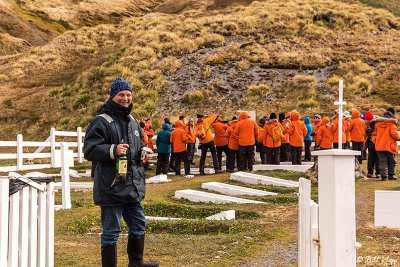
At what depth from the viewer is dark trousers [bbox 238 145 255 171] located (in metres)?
21.0

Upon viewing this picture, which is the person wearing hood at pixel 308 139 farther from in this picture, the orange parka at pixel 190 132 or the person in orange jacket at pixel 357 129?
the orange parka at pixel 190 132

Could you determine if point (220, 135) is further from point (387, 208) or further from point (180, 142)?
point (387, 208)

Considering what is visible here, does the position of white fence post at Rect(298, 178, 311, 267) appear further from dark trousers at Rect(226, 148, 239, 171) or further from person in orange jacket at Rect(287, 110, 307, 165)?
dark trousers at Rect(226, 148, 239, 171)

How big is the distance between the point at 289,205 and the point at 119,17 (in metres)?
73.1

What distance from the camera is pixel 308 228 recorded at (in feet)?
17.4

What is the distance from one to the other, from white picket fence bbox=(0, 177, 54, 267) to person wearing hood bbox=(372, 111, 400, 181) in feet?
40.2

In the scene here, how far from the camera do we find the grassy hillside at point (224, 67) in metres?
35.0

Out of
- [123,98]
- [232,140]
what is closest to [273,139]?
[232,140]

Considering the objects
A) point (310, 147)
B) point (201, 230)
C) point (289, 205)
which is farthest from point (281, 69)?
point (201, 230)

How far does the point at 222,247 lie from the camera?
29.3 ft

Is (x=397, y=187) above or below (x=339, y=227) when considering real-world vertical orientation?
below

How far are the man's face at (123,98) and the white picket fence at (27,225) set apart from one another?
4.00ft

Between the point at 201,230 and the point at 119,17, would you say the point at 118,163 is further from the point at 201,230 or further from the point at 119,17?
the point at 119,17

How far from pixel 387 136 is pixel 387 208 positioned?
12866 mm
